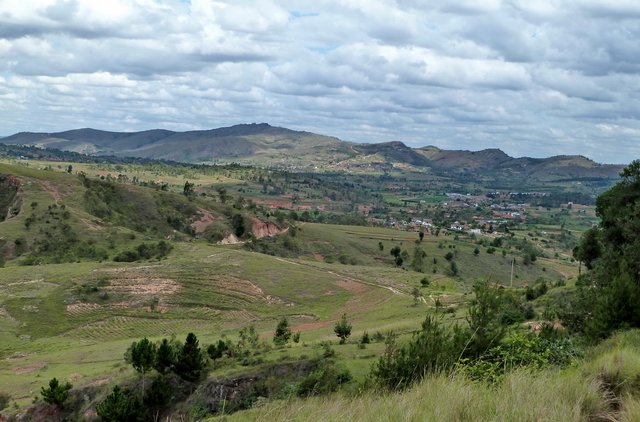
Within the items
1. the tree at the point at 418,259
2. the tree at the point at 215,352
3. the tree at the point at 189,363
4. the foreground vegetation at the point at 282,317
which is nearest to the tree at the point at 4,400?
the foreground vegetation at the point at 282,317

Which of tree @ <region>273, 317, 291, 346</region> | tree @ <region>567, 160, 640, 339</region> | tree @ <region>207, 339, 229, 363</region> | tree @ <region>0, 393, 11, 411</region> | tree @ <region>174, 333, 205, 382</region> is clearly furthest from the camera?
tree @ <region>273, 317, 291, 346</region>

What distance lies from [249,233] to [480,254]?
52418 millimetres

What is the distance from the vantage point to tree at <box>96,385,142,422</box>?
100 ft

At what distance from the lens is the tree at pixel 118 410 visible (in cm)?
3055

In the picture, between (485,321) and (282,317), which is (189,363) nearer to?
(485,321)

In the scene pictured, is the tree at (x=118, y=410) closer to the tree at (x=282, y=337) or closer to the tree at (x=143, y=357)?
the tree at (x=143, y=357)

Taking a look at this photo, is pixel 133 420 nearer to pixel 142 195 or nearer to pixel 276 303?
pixel 276 303

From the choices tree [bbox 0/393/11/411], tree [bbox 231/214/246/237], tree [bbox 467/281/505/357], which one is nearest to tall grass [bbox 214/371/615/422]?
tree [bbox 467/281/505/357]

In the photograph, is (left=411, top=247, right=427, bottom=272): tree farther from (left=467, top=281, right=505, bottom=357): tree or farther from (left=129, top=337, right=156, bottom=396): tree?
(left=467, top=281, right=505, bottom=357): tree

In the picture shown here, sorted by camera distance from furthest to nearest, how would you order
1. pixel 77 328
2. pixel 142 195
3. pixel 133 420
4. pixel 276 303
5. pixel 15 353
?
pixel 142 195, pixel 276 303, pixel 77 328, pixel 15 353, pixel 133 420

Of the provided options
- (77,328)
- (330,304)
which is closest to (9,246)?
(77,328)

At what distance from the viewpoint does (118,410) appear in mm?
30750

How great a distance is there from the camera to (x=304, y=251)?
126250 mm

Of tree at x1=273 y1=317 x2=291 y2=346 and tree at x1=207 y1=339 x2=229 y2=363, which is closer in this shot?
tree at x1=207 y1=339 x2=229 y2=363
